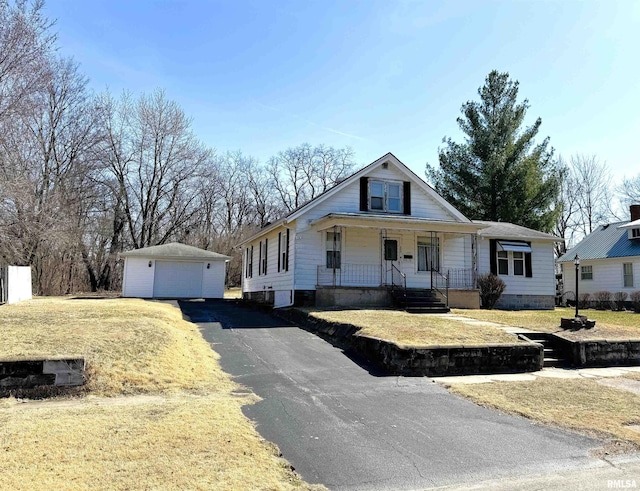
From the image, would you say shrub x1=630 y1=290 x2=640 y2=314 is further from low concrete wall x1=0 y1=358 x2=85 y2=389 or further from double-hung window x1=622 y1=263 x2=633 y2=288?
low concrete wall x1=0 y1=358 x2=85 y2=389

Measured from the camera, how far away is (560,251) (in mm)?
46156

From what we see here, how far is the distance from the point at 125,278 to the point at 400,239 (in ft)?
52.8

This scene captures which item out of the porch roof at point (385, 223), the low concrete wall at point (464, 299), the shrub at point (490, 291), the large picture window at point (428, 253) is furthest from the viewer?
the shrub at point (490, 291)

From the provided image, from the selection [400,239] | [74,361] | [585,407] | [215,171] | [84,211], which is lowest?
[585,407]

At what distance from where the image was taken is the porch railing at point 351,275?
17453 mm

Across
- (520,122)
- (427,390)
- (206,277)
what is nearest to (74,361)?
(427,390)

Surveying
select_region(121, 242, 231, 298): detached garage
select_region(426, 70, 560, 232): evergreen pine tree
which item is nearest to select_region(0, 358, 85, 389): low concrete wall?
select_region(121, 242, 231, 298): detached garage

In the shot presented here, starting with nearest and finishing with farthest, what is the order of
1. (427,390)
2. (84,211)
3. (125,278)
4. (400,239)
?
(427,390)
(400,239)
(125,278)
(84,211)

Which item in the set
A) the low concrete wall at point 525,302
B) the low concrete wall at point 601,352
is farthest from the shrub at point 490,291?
the low concrete wall at point 601,352

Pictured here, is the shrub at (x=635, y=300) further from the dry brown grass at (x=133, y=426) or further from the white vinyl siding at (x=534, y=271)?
the dry brown grass at (x=133, y=426)

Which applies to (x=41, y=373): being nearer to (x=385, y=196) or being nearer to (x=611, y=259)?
(x=385, y=196)

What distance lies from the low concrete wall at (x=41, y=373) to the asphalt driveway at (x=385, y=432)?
253 cm

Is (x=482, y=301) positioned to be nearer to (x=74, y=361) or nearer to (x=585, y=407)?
(x=585, y=407)

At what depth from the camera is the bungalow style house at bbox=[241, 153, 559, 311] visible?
55.9 feet
